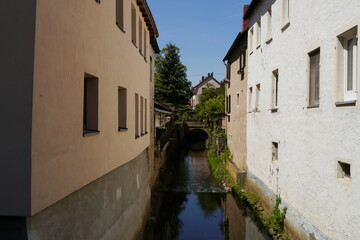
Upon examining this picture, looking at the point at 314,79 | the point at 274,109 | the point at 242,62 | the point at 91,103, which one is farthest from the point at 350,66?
the point at 242,62

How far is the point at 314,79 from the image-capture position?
A: 27.8 ft

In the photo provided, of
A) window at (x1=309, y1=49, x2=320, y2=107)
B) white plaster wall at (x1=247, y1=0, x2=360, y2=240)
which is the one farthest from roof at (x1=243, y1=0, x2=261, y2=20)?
window at (x1=309, y1=49, x2=320, y2=107)

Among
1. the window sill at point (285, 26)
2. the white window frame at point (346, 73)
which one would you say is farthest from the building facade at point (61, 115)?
the window sill at point (285, 26)

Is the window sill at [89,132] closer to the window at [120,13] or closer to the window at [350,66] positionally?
the window at [120,13]

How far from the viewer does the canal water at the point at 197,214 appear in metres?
12.6

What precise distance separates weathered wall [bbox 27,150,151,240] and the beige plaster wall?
184 mm

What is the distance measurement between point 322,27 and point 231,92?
51.2ft

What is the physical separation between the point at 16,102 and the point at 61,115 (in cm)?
83

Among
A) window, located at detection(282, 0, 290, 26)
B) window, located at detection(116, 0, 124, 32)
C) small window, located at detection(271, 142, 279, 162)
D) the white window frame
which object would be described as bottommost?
small window, located at detection(271, 142, 279, 162)

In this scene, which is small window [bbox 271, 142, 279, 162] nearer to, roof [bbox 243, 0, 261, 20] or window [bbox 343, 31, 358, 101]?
window [bbox 343, 31, 358, 101]

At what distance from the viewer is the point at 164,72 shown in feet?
160

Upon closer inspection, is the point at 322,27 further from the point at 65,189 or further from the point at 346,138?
the point at 65,189

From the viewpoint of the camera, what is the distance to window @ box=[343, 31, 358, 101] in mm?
6440

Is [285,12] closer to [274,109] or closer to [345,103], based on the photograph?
[274,109]
